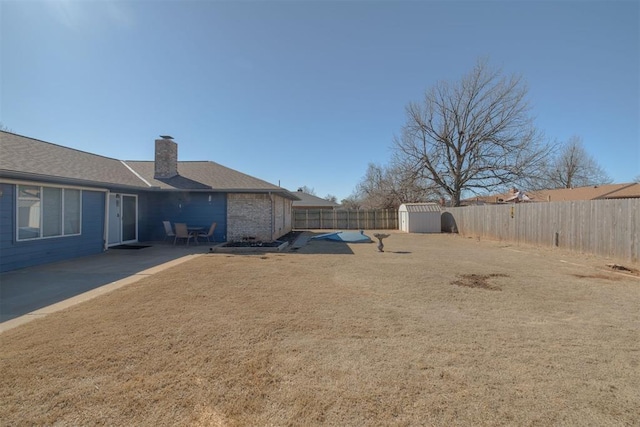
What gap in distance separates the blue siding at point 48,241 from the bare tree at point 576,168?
44.7 meters

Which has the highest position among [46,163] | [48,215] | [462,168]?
[462,168]

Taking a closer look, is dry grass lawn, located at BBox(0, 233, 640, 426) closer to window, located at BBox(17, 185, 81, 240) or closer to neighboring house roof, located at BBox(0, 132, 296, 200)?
window, located at BBox(17, 185, 81, 240)

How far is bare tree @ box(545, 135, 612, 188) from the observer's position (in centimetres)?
3500

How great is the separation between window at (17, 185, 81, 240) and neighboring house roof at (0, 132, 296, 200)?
1.89 ft

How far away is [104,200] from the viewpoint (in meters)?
9.66

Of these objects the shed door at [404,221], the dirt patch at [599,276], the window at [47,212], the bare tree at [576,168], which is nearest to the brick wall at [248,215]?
the window at [47,212]

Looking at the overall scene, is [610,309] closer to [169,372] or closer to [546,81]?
[169,372]

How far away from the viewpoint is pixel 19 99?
11.3m

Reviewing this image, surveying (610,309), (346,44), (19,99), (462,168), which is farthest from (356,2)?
(462,168)

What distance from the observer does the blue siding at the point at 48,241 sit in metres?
6.51

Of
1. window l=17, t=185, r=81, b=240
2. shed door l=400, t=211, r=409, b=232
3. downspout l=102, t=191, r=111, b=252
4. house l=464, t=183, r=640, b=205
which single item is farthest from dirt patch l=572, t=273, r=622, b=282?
house l=464, t=183, r=640, b=205

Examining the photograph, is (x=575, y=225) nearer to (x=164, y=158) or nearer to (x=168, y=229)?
(x=168, y=229)

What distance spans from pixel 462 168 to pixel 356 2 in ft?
60.1

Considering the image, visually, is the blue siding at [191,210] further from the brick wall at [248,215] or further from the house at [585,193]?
the house at [585,193]
